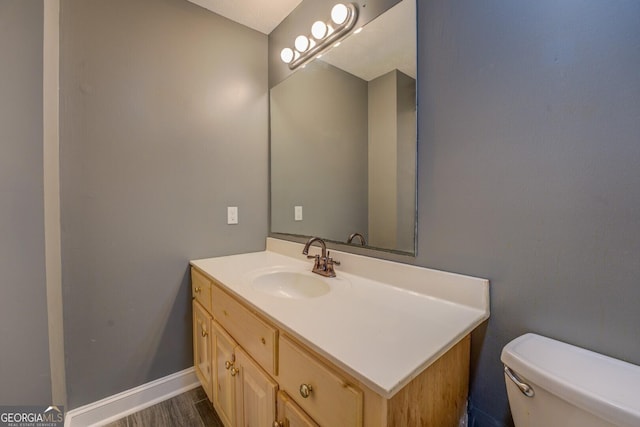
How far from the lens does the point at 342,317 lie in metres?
0.82

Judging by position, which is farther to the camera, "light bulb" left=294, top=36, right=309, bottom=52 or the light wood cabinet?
"light bulb" left=294, top=36, right=309, bottom=52

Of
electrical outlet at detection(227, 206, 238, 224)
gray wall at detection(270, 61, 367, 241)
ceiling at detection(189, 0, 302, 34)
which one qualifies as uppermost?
ceiling at detection(189, 0, 302, 34)

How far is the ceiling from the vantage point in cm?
154

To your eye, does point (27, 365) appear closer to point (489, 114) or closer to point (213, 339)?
point (213, 339)

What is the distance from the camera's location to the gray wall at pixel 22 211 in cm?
97

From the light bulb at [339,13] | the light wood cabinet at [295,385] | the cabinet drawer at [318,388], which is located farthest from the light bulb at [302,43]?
the cabinet drawer at [318,388]

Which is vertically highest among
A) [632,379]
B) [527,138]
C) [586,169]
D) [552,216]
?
[527,138]

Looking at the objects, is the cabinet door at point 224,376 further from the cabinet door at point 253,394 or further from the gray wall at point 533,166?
the gray wall at point 533,166

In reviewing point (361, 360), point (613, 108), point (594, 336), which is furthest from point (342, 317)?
point (613, 108)

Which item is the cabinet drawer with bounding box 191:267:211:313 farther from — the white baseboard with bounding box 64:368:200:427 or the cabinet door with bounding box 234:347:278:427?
the white baseboard with bounding box 64:368:200:427

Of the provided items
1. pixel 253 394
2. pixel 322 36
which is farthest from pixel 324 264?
pixel 322 36

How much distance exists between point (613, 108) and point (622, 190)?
0.69 ft

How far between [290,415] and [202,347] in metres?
0.91

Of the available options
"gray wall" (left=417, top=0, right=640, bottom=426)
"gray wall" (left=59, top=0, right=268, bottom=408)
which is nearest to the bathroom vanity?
"gray wall" (left=417, top=0, right=640, bottom=426)
